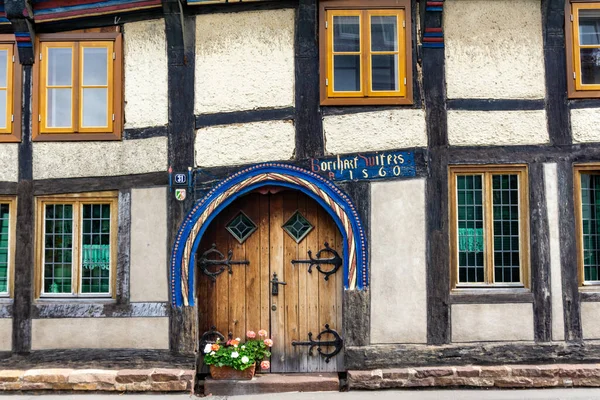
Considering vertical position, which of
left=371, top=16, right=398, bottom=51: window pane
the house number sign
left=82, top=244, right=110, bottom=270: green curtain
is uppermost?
left=371, top=16, right=398, bottom=51: window pane

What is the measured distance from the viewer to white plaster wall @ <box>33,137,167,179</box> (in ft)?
23.1

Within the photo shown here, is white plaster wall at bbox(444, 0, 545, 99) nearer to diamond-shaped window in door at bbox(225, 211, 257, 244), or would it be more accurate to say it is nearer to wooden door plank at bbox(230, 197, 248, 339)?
diamond-shaped window in door at bbox(225, 211, 257, 244)

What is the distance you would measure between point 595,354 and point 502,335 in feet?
3.57

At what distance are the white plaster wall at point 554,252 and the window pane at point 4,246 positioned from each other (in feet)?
21.0

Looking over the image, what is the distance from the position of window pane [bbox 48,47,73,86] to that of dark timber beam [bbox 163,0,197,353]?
1.27 meters

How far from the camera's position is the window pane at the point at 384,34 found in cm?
704

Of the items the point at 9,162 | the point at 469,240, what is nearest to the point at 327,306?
the point at 469,240

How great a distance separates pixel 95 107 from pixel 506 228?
16.7 ft

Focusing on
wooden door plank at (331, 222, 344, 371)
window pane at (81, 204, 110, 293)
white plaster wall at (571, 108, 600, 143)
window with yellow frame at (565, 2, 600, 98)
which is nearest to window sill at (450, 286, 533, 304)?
wooden door plank at (331, 222, 344, 371)

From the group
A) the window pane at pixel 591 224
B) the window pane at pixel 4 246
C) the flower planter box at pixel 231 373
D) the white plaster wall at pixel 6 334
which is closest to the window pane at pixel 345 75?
the window pane at pixel 591 224

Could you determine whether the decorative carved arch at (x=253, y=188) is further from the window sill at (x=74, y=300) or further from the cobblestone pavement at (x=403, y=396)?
the cobblestone pavement at (x=403, y=396)

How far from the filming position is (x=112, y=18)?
7.17 m

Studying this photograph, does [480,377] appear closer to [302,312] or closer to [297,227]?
[302,312]

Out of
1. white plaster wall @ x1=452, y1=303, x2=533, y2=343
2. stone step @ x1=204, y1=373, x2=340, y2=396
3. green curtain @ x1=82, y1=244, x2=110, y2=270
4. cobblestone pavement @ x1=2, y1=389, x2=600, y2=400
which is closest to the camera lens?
cobblestone pavement @ x1=2, y1=389, x2=600, y2=400
